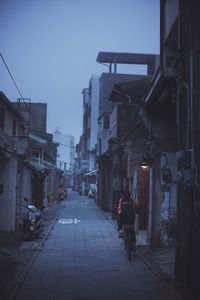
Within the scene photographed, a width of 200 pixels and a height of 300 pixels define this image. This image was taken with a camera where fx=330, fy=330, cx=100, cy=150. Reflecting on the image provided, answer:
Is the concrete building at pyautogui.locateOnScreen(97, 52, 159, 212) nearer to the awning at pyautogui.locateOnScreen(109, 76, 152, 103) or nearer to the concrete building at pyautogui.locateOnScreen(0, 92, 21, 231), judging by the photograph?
the awning at pyautogui.locateOnScreen(109, 76, 152, 103)

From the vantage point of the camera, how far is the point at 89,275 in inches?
312

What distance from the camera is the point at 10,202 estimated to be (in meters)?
14.8

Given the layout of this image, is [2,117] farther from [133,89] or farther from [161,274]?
[161,274]

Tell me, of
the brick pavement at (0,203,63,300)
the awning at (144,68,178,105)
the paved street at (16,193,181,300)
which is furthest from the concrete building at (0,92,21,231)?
the awning at (144,68,178,105)

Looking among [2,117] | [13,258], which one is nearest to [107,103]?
[2,117]

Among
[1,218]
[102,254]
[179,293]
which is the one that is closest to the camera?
[179,293]

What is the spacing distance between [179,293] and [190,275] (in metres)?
0.50

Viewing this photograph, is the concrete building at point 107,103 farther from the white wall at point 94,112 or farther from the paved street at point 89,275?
the paved street at point 89,275

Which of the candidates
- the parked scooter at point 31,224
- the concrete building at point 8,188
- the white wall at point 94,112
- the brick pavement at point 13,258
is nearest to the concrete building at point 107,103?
the white wall at point 94,112

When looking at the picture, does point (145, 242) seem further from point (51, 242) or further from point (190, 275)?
point (190, 275)

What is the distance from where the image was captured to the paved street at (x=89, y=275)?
21.7 ft

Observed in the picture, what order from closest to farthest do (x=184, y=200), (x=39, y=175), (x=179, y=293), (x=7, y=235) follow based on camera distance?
(x=179, y=293) → (x=184, y=200) → (x=7, y=235) → (x=39, y=175)

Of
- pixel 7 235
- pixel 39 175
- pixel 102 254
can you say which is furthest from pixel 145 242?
pixel 39 175

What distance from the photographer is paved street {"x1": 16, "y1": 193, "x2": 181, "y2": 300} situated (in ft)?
21.7
